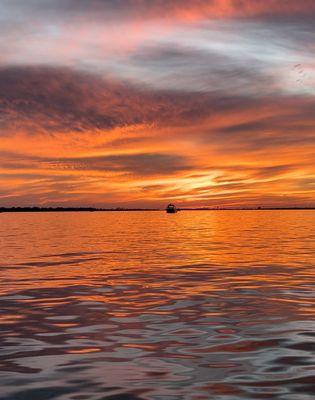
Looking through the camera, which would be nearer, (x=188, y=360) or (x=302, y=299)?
(x=188, y=360)

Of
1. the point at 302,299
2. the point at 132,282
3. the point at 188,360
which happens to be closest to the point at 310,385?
the point at 188,360

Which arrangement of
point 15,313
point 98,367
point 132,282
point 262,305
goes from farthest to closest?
point 132,282
point 262,305
point 15,313
point 98,367

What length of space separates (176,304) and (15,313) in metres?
5.12

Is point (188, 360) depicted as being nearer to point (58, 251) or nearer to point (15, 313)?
point (15, 313)

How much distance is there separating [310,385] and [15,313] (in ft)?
31.7

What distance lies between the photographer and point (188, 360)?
10.5 metres

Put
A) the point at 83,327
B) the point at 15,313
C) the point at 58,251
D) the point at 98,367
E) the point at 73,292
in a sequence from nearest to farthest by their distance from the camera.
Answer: the point at 98,367 → the point at 83,327 → the point at 15,313 → the point at 73,292 → the point at 58,251

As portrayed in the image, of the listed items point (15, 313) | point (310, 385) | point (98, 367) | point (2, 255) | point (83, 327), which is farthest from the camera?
point (2, 255)

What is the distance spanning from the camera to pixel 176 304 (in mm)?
17219

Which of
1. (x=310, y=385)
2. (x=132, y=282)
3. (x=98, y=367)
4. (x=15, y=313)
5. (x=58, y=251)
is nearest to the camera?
(x=310, y=385)

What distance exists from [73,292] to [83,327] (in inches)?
242

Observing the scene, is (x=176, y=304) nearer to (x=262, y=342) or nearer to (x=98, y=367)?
(x=262, y=342)

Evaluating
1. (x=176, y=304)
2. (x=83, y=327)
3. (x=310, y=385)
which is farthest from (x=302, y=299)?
(x=310, y=385)

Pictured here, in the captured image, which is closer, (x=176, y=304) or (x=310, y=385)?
(x=310, y=385)
